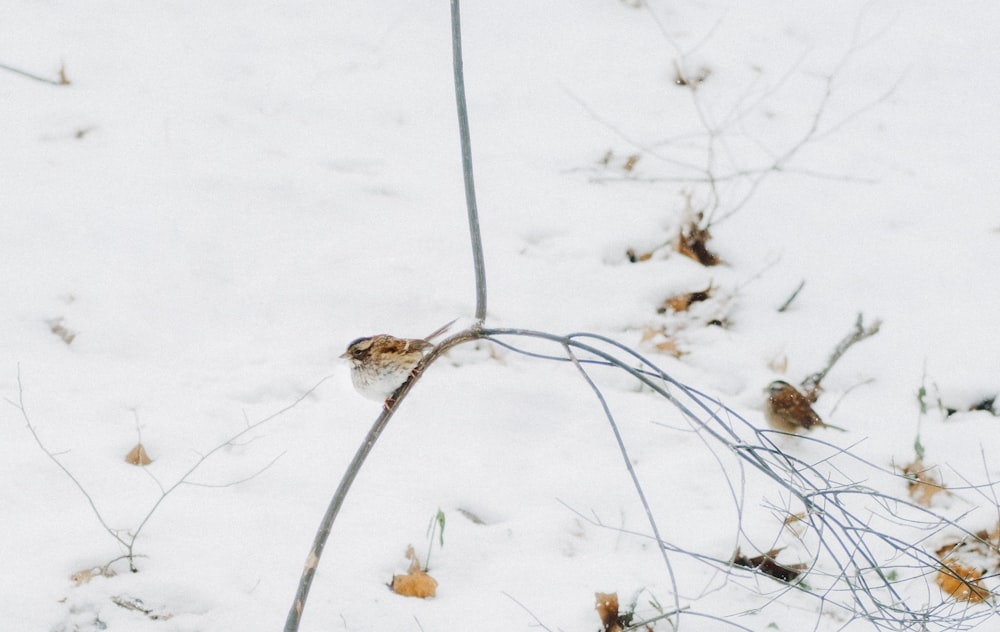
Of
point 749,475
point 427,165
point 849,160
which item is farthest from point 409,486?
point 849,160

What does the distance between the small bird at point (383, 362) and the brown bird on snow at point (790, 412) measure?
1.45 metres

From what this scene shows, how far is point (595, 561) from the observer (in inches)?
113

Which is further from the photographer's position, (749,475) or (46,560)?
(749,475)

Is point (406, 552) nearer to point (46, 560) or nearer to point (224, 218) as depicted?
point (46, 560)

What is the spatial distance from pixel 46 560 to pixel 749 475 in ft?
7.96

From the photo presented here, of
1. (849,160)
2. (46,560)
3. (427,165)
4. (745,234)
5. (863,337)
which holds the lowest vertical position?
(46,560)

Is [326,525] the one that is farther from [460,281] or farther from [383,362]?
[460,281]

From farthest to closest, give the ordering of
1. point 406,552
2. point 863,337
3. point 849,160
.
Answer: point 849,160, point 863,337, point 406,552

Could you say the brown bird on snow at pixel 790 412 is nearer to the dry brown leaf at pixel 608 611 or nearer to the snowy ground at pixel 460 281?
the snowy ground at pixel 460 281

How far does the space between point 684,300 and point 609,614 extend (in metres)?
Answer: 1.76

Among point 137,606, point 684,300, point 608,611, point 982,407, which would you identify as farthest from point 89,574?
point 982,407

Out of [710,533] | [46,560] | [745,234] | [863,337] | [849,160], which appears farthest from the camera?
[849,160]

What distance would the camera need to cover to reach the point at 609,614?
8.65ft

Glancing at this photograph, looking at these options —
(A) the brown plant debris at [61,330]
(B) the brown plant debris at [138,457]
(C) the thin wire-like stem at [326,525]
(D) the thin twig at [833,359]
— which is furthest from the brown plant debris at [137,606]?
(D) the thin twig at [833,359]
